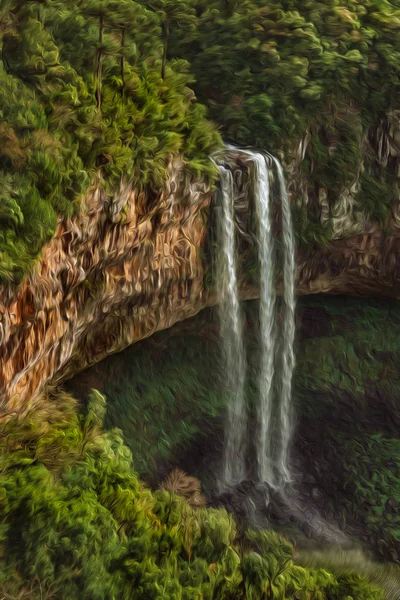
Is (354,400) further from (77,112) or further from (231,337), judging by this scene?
(77,112)

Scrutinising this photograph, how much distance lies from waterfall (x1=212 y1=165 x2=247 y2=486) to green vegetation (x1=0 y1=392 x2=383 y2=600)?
2649mm

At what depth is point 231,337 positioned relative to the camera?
28.1 feet

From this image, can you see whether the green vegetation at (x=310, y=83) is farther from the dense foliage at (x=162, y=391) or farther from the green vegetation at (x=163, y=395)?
the green vegetation at (x=163, y=395)

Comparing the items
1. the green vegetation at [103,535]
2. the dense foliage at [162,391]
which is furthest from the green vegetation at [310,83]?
the green vegetation at [103,535]

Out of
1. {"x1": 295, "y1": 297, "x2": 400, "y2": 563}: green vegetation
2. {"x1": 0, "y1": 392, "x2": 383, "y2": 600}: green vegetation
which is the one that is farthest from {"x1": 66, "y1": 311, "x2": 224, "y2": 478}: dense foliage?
{"x1": 0, "y1": 392, "x2": 383, "y2": 600}: green vegetation

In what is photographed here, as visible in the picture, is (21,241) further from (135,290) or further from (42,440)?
(135,290)

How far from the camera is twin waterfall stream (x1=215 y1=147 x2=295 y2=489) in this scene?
8.20 meters

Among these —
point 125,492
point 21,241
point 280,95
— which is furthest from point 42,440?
point 280,95

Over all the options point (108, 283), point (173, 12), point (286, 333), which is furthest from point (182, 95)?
point (286, 333)

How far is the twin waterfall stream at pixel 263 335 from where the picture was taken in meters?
8.20

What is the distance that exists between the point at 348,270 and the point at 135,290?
4441 millimetres

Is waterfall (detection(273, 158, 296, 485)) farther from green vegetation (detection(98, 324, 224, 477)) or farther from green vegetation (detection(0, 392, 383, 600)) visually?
green vegetation (detection(0, 392, 383, 600))

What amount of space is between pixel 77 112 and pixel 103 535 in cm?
378

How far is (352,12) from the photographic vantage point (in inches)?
356
